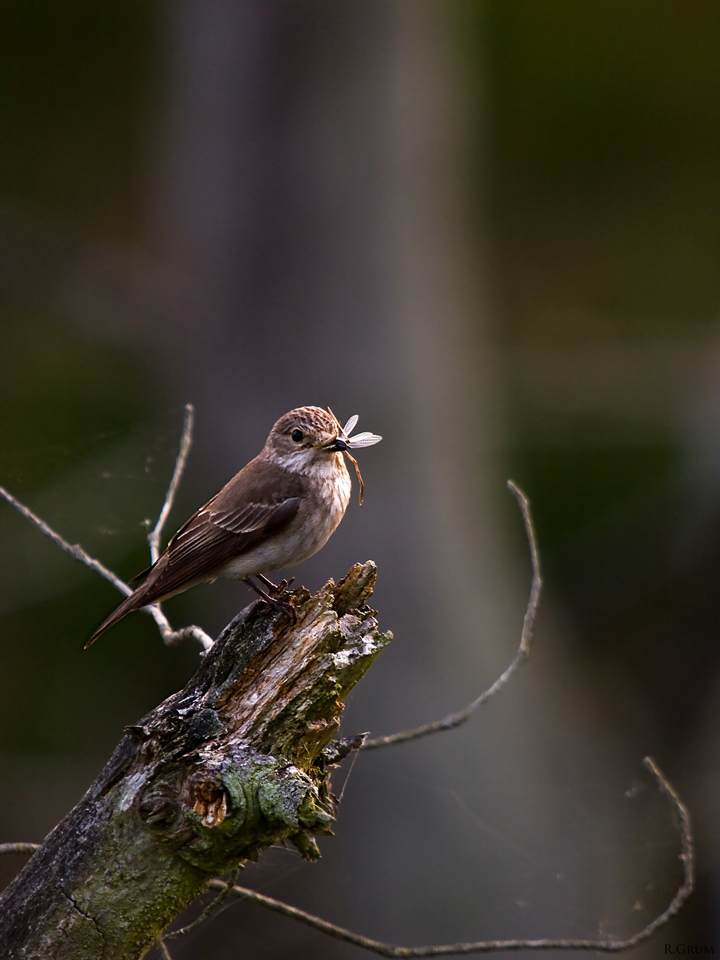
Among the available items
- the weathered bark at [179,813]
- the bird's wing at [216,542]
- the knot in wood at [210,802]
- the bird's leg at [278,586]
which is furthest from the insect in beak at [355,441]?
the knot in wood at [210,802]

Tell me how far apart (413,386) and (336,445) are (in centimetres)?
330

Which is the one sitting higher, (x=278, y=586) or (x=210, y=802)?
(x=210, y=802)

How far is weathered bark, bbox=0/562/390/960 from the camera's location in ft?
5.30

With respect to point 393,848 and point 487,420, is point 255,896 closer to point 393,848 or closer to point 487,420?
point 393,848

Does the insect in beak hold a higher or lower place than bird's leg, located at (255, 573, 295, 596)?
higher

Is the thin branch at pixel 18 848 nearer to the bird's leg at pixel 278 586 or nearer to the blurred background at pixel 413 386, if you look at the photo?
the bird's leg at pixel 278 586

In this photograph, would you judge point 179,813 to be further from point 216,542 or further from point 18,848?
point 216,542

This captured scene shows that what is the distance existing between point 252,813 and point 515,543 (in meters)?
6.20

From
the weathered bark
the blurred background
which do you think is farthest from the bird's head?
the blurred background

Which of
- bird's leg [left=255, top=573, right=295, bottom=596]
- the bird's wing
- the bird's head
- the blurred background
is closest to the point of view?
bird's leg [left=255, top=573, right=295, bottom=596]

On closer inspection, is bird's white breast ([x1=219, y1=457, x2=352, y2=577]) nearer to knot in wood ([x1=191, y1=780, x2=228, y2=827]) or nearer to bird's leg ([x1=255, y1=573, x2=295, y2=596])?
bird's leg ([x1=255, y1=573, x2=295, y2=596])

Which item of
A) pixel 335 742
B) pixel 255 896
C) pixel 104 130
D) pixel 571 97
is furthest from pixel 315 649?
pixel 571 97

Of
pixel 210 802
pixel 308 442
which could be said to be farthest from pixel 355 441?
pixel 210 802

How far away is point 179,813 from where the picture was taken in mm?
1638
